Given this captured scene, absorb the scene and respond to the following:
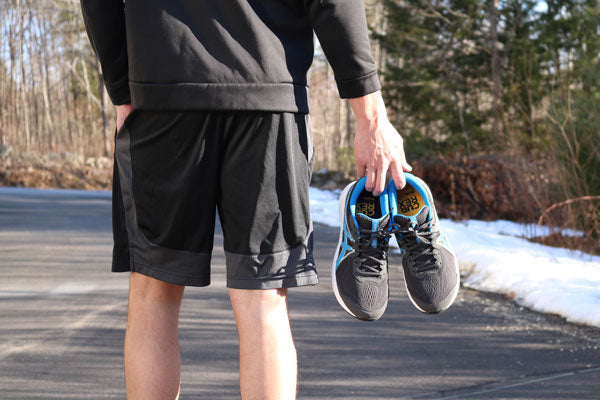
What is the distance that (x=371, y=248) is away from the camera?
197 cm

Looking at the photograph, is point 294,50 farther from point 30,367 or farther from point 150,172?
point 30,367

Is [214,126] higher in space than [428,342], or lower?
higher

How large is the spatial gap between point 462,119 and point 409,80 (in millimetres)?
1834

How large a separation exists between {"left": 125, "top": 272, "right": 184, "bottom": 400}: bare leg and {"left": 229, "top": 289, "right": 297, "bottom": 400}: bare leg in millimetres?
218

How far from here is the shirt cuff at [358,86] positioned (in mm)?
1701

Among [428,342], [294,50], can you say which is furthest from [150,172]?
[428,342]

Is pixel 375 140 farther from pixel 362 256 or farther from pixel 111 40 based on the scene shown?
pixel 111 40

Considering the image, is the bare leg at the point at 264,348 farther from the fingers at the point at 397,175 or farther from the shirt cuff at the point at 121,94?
the shirt cuff at the point at 121,94

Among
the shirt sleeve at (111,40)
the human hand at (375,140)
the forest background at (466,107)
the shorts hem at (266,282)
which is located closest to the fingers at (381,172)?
the human hand at (375,140)

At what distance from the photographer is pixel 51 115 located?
2606cm

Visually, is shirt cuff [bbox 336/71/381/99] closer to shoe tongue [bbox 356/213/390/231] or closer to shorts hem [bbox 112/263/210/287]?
shoe tongue [bbox 356/213/390/231]

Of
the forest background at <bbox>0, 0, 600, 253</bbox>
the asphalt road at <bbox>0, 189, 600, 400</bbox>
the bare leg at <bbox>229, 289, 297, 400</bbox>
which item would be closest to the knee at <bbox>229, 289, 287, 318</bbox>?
the bare leg at <bbox>229, 289, 297, 400</bbox>

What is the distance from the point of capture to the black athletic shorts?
64.8 inches

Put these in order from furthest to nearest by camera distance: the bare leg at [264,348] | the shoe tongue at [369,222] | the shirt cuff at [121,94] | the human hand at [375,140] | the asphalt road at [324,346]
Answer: the asphalt road at [324,346] < the shoe tongue at [369,222] < the shirt cuff at [121,94] < the human hand at [375,140] < the bare leg at [264,348]
